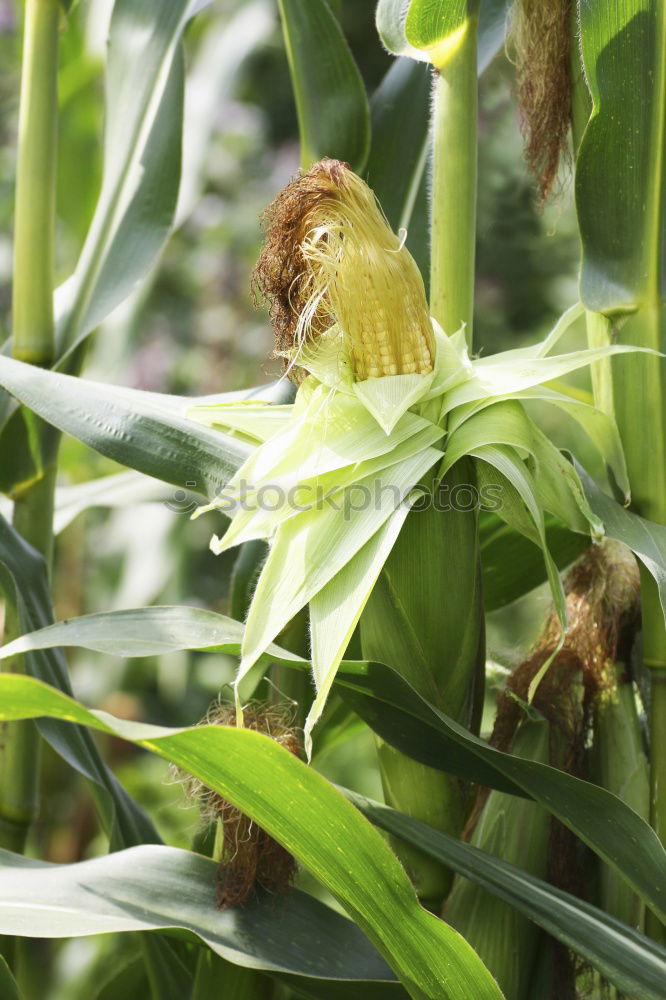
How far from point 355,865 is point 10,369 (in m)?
0.30

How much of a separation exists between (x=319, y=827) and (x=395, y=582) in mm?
109

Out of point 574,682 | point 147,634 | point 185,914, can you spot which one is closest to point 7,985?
point 185,914

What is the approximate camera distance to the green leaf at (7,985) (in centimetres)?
49

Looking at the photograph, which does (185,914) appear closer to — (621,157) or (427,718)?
(427,718)

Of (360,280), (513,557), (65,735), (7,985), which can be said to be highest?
(360,280)

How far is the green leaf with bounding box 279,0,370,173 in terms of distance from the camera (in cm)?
59

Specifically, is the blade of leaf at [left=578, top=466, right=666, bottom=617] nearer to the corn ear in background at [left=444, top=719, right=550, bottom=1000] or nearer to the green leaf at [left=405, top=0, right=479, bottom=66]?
the corn ear in background at [left=444, top=719, right=550, bottom=1000]

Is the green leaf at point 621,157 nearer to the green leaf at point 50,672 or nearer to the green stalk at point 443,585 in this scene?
the green stalk at point 443,585

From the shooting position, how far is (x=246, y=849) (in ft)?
1.57

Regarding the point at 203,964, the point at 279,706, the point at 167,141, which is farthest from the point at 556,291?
the point at 203,964

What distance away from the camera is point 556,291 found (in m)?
1.75

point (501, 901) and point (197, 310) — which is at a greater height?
point (197, 310)

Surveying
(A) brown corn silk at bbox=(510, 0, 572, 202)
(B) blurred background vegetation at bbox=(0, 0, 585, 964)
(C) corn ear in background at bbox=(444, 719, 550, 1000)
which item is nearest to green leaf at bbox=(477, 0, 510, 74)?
(A) brown corn silk at bbox=(510, 0, 572, 202)

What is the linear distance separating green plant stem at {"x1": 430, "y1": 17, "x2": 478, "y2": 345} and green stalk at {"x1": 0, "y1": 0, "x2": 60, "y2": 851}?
29 centimetres
